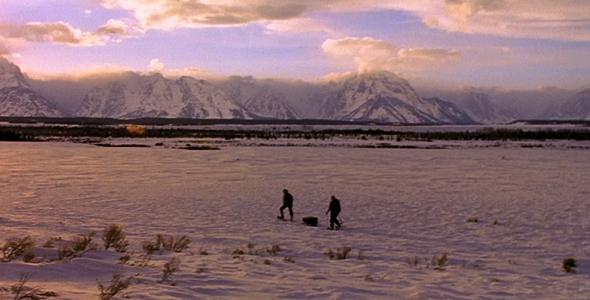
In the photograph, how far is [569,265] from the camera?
1211cm

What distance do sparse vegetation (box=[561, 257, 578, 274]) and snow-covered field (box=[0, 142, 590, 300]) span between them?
0.23m

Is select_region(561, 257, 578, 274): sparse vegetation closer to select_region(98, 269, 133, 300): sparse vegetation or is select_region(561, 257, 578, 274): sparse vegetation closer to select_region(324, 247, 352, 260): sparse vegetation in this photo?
select_region(324, 247, 352, 260): sparse vegetation

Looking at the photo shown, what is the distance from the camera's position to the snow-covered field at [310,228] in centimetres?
962

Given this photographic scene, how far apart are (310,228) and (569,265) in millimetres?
7245

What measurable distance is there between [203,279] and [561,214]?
1395cm

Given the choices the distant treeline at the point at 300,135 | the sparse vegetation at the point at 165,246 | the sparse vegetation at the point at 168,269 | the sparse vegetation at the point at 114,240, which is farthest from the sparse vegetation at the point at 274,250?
the distant treeline at the point at 300,135

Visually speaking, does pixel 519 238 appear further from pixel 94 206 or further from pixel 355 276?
pixel 94 206

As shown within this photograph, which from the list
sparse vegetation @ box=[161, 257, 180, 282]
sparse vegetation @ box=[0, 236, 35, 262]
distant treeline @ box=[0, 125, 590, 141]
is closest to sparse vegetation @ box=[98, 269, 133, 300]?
sparse vegetation @ box=[161, 257, 180, 282]

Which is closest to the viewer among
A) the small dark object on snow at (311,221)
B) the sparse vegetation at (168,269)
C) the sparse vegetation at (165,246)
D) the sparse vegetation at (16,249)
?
the sparse vegetation at (168,269)

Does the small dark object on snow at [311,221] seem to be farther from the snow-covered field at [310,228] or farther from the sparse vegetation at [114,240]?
the sparse vegetation at [114,240]

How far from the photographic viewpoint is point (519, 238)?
1530 cm

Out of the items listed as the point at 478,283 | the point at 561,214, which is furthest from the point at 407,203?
the point at 478,283

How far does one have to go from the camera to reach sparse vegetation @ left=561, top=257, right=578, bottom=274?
11887 millimetres

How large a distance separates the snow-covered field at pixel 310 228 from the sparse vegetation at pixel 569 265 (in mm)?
226
